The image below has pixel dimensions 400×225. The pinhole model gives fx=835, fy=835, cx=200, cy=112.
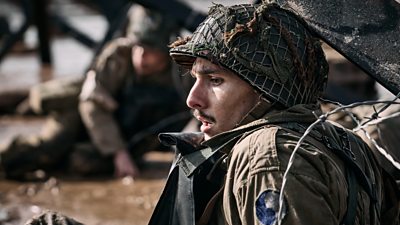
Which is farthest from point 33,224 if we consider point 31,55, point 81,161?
point 31,55

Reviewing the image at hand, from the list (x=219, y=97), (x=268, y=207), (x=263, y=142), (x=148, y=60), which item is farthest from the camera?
(x=148, y=60)

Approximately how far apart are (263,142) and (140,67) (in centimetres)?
415

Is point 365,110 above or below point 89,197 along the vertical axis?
above

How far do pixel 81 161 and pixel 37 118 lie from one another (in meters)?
2.93

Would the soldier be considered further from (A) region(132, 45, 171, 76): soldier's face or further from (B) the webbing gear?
(A) region(132, 45, 171, 76): soldier's face

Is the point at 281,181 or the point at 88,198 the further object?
the point at 88,198

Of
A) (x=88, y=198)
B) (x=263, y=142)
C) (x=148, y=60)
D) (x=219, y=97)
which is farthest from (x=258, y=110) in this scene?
(x=148, y=60)

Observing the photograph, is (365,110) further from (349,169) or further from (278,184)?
(278,184)

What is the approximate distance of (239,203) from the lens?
254 cm

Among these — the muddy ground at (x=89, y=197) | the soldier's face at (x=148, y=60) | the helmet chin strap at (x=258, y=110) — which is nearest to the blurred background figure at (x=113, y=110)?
the soldier's face at (x=148, y=60)

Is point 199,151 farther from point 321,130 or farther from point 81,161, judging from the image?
point 81,161

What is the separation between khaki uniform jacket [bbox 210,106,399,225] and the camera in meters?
2.43

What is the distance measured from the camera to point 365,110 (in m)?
5.05

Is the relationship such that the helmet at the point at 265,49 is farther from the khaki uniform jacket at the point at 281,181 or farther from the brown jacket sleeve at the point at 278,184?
the brown jacket sleeve at the point at 278,184
